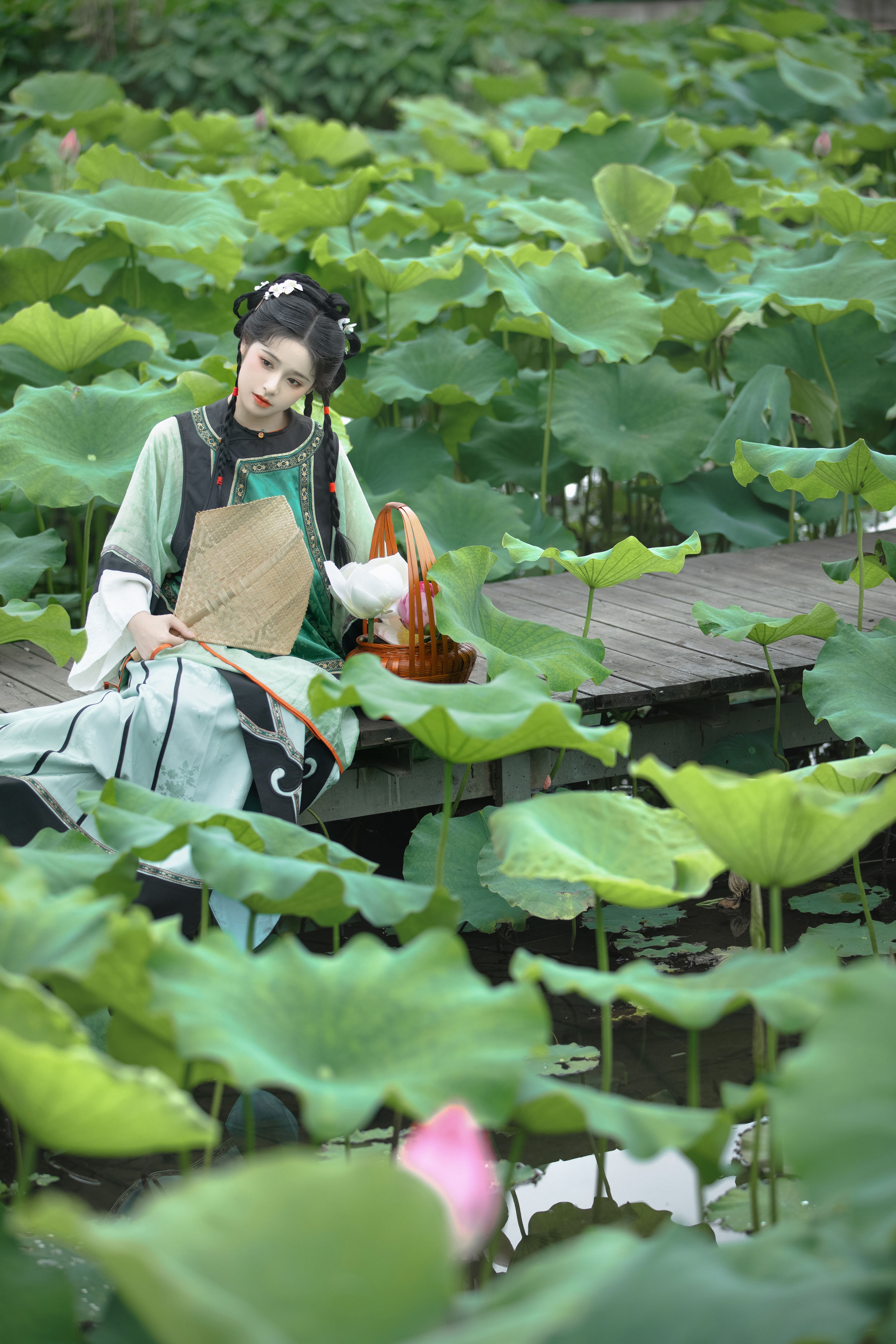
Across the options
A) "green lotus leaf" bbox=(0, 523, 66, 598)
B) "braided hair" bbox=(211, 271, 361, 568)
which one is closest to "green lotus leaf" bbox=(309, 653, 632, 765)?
"braided hair" bbox=(211, 271, 361, 568)

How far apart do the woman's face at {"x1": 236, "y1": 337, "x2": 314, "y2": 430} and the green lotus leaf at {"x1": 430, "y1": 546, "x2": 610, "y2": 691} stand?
0.35 meters

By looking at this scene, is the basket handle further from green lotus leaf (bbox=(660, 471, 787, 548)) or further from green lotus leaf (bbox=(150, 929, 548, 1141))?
green lotus leaf (bbox=(660, 471, 787, 548))

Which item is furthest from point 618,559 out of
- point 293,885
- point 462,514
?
point 293,885

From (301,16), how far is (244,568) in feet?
25.6

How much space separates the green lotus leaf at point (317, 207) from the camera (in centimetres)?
369

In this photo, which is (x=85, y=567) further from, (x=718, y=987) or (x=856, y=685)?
(x=718, y=987)

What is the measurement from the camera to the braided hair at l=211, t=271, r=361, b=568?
201 cm

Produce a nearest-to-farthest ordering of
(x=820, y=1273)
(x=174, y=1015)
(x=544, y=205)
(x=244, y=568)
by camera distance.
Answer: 1. (x=820, y=1273)
2. (x=174, y=1015)
3. (x=244, y=568)
4. (x=544, y=205)

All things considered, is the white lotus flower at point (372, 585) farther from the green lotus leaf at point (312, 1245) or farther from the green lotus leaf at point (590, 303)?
the green lotus leaf at point (312, 1245)

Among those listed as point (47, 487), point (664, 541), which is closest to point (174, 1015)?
point (47, 487)

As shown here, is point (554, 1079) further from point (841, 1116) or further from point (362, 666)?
point (841, 1116)

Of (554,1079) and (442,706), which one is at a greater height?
(442,706)

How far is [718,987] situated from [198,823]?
0.57m

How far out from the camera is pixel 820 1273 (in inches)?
34.4
